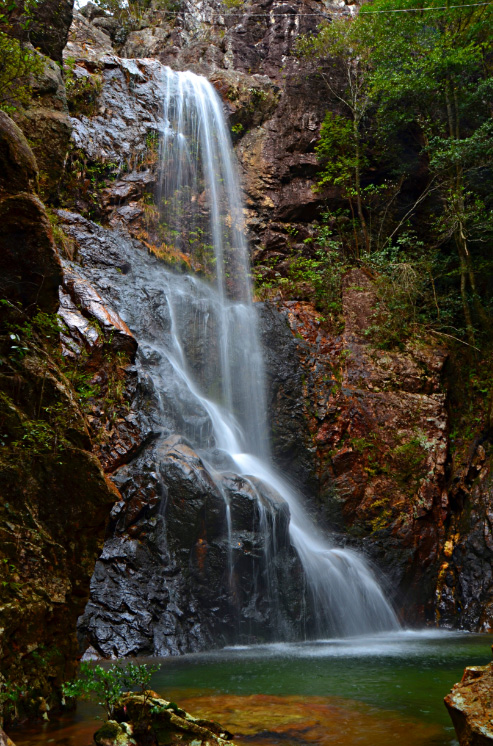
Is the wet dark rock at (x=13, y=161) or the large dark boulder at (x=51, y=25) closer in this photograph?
the wet dark rock at (x=13, y=161)

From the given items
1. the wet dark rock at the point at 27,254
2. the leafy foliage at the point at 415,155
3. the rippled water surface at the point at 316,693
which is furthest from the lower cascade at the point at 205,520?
the leafy foliage at the point at 415,155

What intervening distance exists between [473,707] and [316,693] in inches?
85.2

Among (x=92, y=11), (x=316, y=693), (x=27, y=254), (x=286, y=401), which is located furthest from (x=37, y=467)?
(x=92, y=11)

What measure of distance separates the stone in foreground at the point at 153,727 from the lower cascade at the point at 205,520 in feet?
11.7

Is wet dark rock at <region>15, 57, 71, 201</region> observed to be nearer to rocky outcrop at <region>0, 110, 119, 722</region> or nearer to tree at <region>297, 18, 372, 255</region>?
rocky outcrop at <region>0, 110, 119, 722</region>

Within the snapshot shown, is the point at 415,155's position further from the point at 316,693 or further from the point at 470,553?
the point at 316,693

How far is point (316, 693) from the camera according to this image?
5.10 m

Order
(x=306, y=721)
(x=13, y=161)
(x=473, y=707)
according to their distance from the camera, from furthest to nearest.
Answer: (x=13, y=161)
(x=306, y=721)
(x=473, y=707)

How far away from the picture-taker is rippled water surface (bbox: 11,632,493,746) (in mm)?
3938

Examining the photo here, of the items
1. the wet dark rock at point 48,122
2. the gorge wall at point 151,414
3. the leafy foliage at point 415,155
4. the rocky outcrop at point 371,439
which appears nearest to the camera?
the gorge wall at point 151,414

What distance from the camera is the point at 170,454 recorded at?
850 centimetres

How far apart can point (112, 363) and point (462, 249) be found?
9.52m

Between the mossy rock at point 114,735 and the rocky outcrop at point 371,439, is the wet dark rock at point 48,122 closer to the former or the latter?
the rocky outcrop at point 371,439

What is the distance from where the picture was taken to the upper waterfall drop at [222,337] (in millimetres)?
9281
